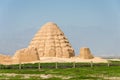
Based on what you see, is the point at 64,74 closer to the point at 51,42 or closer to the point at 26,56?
the point at 26,56

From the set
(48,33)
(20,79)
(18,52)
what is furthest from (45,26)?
(20,79)

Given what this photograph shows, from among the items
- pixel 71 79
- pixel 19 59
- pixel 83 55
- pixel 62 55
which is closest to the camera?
pixel 71 79

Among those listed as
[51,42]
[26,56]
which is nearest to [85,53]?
[51,42]

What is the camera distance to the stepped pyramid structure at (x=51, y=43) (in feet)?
422

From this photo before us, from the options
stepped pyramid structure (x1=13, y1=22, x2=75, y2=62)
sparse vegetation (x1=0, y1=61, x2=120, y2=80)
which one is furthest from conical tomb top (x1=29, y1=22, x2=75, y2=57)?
sparse vegetation (x1=0, y1=61, x2=120, y2=80)

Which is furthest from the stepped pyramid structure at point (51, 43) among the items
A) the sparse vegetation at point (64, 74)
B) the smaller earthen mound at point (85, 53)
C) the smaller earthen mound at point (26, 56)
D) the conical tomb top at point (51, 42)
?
the sparse vegetation at point (64, 74)

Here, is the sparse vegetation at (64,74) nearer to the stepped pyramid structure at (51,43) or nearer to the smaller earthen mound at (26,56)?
the smaller earthen mound at (26,56)

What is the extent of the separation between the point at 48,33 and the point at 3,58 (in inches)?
1197

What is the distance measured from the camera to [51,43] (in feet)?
431

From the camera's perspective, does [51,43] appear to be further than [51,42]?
No

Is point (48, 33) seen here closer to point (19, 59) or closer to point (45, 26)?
point (45, 26)

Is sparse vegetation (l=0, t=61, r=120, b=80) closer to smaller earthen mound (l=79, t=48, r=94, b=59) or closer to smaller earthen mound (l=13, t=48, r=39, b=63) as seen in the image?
smaller earthen mound (l=13, t=48, r=39, b=63)

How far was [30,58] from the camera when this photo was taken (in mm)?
103062

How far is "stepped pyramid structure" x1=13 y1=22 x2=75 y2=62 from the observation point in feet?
422
